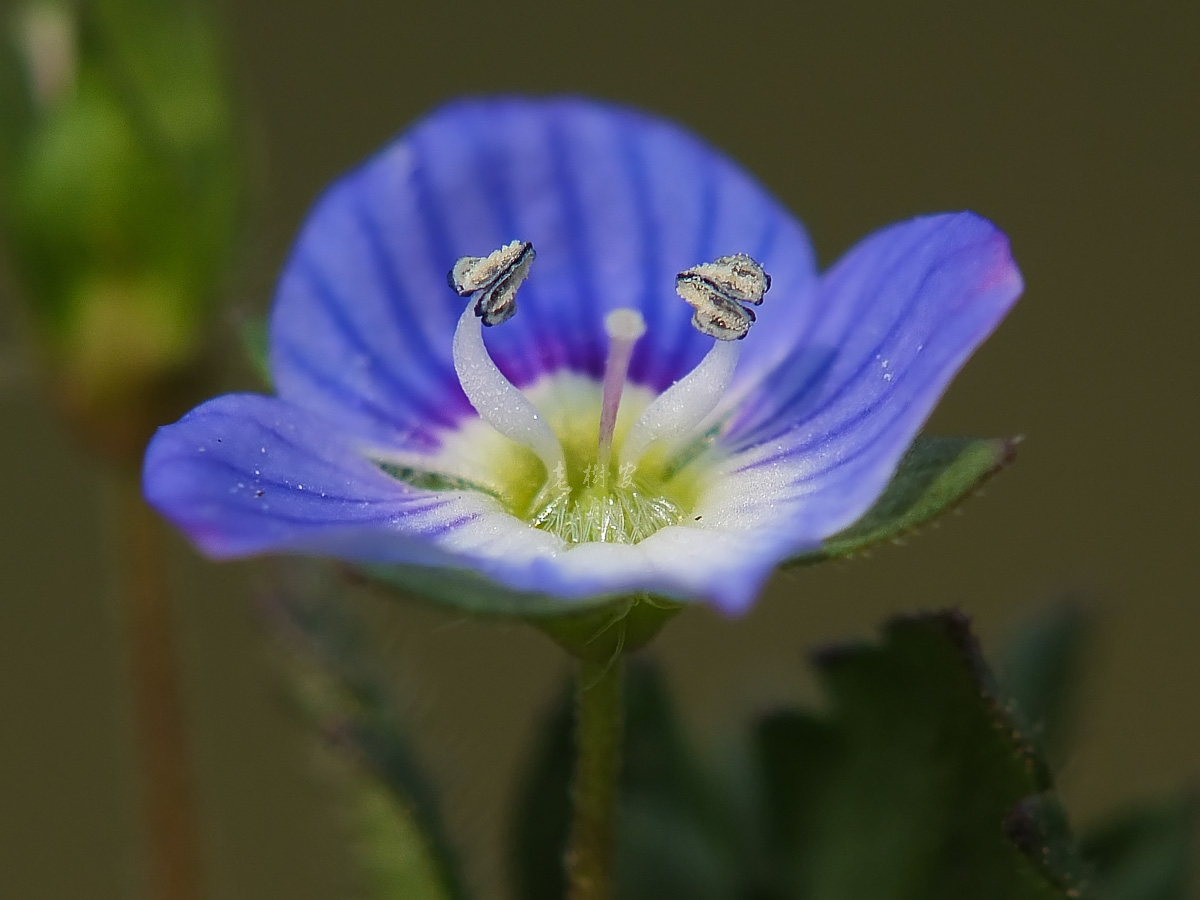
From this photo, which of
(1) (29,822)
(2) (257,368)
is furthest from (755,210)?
(1) (29,822)

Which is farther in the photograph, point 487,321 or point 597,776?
point 487,321

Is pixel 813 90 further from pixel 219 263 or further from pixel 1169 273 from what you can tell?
pixel 219 263

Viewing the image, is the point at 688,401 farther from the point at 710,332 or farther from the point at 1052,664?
the point at 1052,664

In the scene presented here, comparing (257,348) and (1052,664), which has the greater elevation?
(257,348)

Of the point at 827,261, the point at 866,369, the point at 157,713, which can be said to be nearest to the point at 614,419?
the point at 866,369

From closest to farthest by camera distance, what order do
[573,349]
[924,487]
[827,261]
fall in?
[924,487], [573,349], [827,261]

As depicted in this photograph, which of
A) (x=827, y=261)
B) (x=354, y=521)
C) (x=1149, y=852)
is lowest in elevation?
(x=827, y=261)
